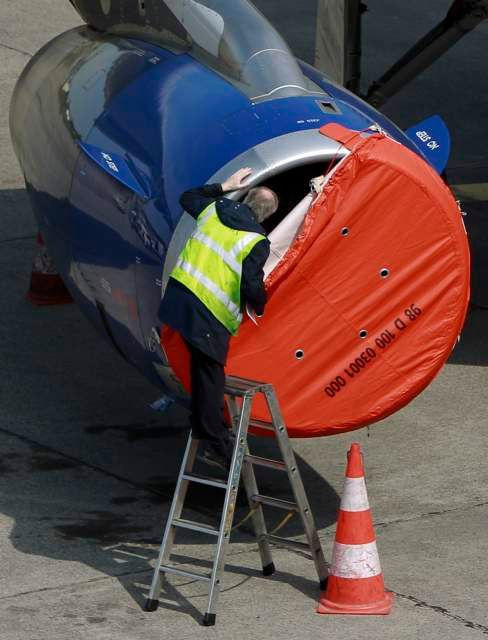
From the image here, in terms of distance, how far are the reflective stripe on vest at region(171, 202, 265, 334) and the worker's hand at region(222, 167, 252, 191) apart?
0.84ft

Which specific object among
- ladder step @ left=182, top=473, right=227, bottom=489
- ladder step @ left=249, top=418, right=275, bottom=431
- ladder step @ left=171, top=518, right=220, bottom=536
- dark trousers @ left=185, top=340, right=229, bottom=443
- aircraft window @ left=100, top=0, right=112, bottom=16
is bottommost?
ladder step @ left=171, top=518, right=220, bottom=536

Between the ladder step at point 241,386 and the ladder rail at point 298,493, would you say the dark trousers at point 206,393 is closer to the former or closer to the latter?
the ladder step at point 241,386

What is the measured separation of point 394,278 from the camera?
8.72 meters

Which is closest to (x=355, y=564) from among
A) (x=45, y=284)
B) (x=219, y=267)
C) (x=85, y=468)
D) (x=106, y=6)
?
(x=219, y=267)

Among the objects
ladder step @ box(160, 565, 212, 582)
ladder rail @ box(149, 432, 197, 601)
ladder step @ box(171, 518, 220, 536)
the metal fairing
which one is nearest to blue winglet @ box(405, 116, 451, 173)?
the metal fairing

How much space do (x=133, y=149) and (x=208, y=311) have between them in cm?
161

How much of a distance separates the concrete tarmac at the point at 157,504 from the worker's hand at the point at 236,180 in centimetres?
203

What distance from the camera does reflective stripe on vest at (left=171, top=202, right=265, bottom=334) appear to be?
27.0 ft

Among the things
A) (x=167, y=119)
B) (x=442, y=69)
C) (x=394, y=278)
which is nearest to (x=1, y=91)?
(x=442, y=69)

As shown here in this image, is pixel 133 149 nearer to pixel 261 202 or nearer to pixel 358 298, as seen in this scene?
pixel 261 202

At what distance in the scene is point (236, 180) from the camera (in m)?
8.55

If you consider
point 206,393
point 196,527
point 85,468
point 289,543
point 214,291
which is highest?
point 214,291

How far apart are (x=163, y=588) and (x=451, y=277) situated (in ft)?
7.47

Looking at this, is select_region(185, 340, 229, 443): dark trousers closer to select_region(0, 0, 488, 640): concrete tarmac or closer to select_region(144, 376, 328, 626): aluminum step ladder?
select_region(144, 376, 328, 626): aluminum step ladder
